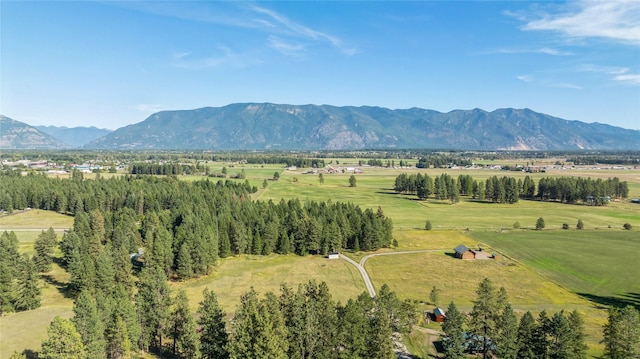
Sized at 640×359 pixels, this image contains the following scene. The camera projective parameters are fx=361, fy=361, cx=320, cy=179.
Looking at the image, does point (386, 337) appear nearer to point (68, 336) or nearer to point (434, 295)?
point (434, 295)

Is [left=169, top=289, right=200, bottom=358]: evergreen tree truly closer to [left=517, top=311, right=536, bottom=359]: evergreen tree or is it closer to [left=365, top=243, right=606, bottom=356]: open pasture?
[left=517, top=311, right=536, bottom=359]: evergreen tree

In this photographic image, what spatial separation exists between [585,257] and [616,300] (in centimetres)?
2581

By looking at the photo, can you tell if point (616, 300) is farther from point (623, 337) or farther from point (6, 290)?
point (6, 290)

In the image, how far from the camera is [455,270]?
75.8 metres

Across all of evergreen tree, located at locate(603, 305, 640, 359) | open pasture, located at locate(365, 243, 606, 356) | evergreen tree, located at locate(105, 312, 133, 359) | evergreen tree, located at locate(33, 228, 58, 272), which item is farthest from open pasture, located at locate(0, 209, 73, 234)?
evergreen tree, located at locate(603, 305, 640, 359)

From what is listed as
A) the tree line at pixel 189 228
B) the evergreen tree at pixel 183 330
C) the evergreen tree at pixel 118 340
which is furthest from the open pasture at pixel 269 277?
the evergreen tree at pixel 118 340

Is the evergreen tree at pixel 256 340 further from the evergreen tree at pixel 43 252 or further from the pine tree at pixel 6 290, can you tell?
the evergreen tree at pixel 43 252

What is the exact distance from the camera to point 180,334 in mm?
41844

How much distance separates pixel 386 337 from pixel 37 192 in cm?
14387

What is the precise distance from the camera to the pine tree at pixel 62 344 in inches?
1216

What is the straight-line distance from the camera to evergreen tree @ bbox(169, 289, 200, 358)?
124ft

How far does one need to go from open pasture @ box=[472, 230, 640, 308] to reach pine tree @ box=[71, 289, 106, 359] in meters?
71.8

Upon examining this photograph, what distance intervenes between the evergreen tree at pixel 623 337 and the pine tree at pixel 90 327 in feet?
167

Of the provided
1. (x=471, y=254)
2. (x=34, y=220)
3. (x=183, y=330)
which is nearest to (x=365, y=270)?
(x=471, y=254)
